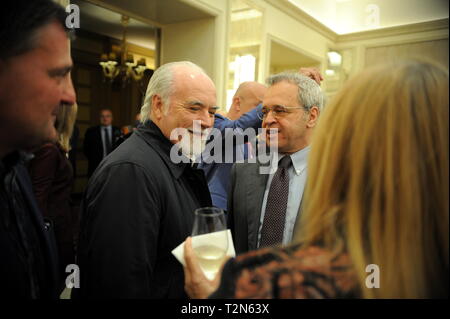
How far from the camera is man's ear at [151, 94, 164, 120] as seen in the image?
1552 millimetres

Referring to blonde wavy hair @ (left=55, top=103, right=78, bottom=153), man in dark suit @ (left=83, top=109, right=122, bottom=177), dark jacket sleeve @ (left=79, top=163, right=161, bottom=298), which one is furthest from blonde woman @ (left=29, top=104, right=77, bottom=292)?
man in dark suit @ (left=83, top=109, right=122, bottom=177)

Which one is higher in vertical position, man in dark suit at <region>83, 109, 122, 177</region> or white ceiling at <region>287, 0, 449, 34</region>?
white ceiling at <region>287, 0, 449, 34</region>

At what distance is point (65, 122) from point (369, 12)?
6543 mm

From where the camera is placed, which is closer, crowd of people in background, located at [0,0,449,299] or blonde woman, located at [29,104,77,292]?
crowd of people in background, located at [0,0,449,299]

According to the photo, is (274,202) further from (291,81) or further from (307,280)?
(307,280)

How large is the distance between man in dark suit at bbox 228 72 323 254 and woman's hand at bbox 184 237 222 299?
609 mm

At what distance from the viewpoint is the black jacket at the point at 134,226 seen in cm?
112

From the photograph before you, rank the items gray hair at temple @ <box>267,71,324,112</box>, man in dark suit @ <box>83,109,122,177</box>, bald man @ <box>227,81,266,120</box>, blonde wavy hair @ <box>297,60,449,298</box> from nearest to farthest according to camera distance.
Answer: blonde wavy hair @ <box>297,60,449,298</box>
gray hair at temple @ <box>267,71,324,112</box>
bald man @ <box>227,81,266,120</box>
man in dark suit @ <box>83,109,122,177</box>

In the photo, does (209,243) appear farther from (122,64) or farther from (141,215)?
(122,64)

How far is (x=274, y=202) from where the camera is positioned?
1526mm

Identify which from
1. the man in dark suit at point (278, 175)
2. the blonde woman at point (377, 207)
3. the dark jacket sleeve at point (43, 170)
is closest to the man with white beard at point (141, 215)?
the man in dark suit at point (278, 175)

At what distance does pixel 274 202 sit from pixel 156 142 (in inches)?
23.8

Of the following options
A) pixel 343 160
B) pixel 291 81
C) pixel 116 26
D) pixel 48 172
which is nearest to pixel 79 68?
pixel 116 26

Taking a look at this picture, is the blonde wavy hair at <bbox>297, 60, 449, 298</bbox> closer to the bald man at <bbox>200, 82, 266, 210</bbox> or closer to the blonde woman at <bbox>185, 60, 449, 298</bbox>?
the blonde woman at <bbox>185, 60, 449, 298</bbox>
